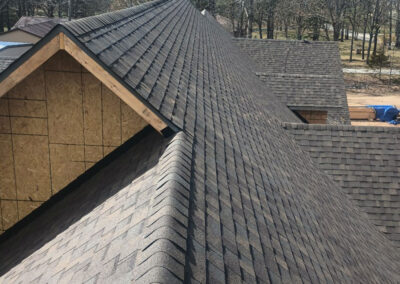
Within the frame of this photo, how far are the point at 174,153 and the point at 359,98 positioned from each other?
123ft

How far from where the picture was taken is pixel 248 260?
11.1 feet

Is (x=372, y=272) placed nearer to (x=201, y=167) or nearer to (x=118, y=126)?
(x=201, y=167)

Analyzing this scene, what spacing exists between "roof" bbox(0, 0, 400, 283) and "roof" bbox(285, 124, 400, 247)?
4.17ft

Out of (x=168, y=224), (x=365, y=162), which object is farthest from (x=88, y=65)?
(x=365, y=162)

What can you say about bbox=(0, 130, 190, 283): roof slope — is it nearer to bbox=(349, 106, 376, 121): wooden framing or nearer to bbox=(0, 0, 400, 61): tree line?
bbox=(349, 106, 376, 121): wooden framing

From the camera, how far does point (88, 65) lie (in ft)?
15.2

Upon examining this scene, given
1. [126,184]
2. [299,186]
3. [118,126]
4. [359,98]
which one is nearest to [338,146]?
[299,186]

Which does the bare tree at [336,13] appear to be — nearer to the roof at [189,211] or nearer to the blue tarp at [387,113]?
the blue tarp at [387,113]

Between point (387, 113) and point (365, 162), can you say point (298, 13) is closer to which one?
point (387, 113)

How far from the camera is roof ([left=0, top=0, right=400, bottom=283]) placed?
3.04 m

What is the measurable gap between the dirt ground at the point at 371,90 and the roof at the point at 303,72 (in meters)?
14.0

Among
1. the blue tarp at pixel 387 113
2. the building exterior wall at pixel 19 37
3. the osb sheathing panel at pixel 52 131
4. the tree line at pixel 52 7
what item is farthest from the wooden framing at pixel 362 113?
the tree line at pixel 52 7

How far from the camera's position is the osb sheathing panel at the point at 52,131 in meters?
5.57

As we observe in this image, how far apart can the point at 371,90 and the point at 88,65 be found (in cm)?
4103
